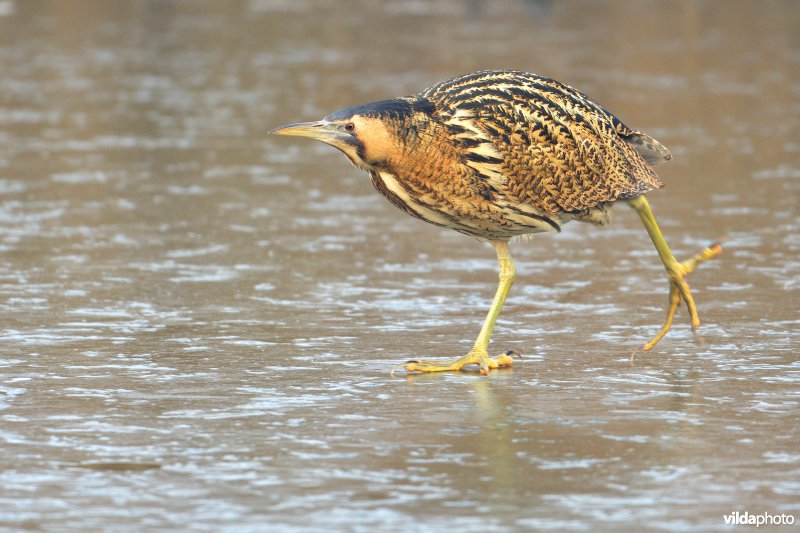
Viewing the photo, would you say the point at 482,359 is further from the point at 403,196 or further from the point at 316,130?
the point at 316,130

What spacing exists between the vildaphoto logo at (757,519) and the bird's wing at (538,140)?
8.45 ft

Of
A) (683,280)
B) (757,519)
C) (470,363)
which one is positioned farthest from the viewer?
(683,280)

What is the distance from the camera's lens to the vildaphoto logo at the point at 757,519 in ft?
16.4

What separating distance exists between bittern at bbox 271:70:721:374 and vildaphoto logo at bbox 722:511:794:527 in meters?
2.34

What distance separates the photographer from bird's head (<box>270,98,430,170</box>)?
272 inches

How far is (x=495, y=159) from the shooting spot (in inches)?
287

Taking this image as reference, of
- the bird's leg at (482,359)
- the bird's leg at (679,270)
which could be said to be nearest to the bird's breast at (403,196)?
the bird's leg at (482,359)

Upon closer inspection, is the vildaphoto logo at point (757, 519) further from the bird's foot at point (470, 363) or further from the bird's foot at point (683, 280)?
the bird's foot at point (683, 280)

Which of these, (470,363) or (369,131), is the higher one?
(369,131)

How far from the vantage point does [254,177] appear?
13.9 m

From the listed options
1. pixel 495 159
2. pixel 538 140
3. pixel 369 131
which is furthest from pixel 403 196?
pixel 538 140

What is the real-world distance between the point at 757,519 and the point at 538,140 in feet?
9.38

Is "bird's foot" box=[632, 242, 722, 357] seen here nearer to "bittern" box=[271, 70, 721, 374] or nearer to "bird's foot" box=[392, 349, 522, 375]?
"bittern" box=[271, 70, 721, 374]

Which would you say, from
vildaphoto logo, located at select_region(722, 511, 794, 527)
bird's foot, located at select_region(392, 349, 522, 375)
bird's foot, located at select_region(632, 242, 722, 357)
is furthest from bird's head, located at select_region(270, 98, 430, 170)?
vildaphoto logo, located at select_region(722, 511, 794, 527)
